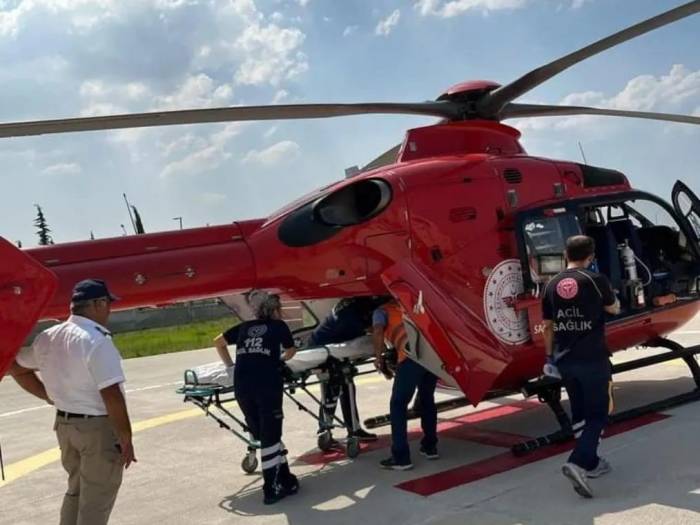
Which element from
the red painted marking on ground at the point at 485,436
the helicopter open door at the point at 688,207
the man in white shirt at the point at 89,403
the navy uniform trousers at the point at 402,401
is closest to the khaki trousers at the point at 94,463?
the man in white shirt at the point at 89,403

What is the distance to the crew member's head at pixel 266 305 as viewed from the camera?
6168 millimetres

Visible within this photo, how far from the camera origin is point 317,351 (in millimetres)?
7008

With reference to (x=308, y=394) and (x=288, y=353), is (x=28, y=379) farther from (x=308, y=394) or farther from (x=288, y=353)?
(x=308, y=394)

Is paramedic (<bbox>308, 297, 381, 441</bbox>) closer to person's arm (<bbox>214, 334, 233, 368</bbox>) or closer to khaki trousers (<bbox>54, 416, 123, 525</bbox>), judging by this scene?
person's arm (<bbox>214, 334, 233, 368</bbox>)

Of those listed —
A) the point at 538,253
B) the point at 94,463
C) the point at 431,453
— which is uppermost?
the point at 538,253

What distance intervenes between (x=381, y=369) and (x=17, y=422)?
6622 mm

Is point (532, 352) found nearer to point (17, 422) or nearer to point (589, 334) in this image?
point (589, 334)

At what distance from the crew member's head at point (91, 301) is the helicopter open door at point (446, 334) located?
2842 millimetres

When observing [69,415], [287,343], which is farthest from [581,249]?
[69,415]

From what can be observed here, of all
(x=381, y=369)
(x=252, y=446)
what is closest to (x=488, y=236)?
(x=381, y=369)

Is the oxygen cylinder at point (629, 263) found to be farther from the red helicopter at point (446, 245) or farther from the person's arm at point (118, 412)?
the person's arm at point (118, 412)

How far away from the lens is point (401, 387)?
6562 mm

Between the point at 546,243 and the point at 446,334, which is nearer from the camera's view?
the point at 446,334

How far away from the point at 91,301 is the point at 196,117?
2153 millimetres
